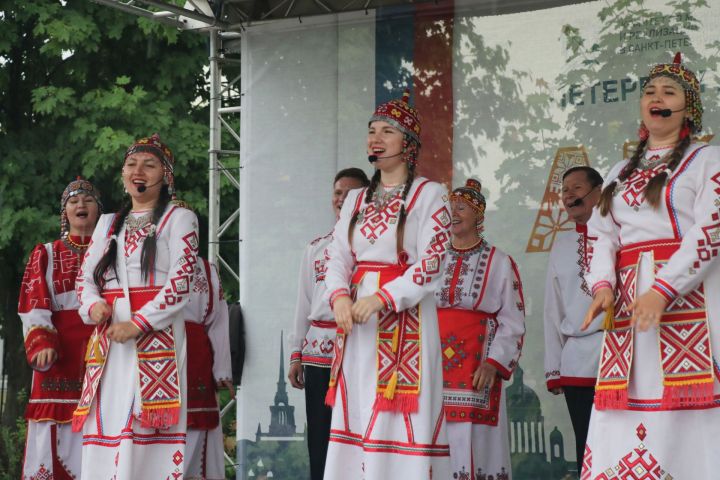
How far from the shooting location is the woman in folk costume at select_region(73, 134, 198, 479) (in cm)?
486

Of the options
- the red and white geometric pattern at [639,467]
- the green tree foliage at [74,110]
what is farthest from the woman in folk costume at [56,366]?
the green tree foliage at [74,110]

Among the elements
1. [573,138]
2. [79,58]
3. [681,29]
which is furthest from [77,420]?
[79,58]

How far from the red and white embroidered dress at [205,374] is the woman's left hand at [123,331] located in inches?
40.6

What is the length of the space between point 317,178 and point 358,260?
299 centimetres

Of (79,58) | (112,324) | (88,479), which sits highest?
(79,58)

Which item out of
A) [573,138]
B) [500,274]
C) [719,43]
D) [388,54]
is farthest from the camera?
[388,54]

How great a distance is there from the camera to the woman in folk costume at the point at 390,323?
4.31m

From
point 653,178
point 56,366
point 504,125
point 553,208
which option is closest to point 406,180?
point 653,178

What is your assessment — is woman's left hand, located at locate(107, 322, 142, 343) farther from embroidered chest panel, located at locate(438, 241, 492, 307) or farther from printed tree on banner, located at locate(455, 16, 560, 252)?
printed tree on banner, located at locate(455, 16, 560, 252)

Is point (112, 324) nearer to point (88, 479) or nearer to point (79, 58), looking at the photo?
point (88, 479)

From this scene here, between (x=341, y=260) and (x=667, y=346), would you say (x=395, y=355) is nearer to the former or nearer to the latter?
(x=341, y=260)

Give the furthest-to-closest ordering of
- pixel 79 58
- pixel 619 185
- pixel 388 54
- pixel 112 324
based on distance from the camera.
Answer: pixel 79 58
pixel 388 54
pixel 112 324
pixel 619 185

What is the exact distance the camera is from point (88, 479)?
193 inches

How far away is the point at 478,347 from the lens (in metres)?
5.63
